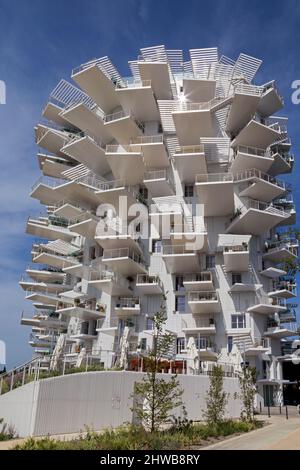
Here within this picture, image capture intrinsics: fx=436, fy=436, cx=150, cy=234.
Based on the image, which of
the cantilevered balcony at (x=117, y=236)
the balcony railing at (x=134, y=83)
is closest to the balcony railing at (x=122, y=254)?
the cantilevered balcony at (x=117, y=236)

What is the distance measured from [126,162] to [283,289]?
20.0 m

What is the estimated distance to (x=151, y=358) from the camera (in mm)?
16484

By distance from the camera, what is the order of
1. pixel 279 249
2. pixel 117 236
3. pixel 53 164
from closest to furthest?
pixel 117 236 → pixel 279 249 → pixel 53 164

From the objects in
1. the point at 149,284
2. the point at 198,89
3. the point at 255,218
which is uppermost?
the point at 198,89

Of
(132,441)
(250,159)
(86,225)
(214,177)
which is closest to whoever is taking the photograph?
(132,441)

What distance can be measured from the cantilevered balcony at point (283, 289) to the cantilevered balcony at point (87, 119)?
23.1 meters

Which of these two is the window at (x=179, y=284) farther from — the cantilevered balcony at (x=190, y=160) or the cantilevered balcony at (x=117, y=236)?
the cantilevered balcony at (x=190, y=160)

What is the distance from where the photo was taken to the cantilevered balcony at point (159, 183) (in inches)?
1684

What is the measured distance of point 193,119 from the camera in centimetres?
4078

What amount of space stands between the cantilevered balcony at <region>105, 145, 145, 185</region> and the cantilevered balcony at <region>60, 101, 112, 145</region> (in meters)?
3.63

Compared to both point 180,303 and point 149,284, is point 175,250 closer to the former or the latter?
point 149,284

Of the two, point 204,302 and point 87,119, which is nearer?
point 204,302

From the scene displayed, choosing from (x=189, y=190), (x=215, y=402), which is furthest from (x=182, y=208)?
(x=215, y=402)

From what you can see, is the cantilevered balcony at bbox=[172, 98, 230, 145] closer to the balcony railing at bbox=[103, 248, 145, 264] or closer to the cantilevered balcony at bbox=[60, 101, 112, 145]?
the cantilevered balcony at bbox=[60, 101, 112, 145]
